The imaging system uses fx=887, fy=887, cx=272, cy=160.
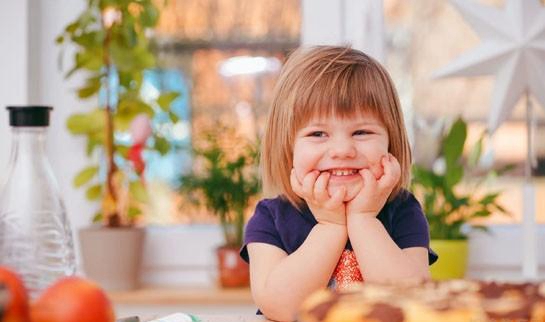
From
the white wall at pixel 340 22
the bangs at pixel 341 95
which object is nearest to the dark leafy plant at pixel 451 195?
the white wall at pixel 340 22

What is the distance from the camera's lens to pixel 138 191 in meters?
2.20

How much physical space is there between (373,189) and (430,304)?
20.7 inches

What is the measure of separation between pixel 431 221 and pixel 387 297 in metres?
1.52

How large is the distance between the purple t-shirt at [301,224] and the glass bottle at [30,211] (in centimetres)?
34

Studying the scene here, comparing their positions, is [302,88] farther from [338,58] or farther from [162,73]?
[162,73]

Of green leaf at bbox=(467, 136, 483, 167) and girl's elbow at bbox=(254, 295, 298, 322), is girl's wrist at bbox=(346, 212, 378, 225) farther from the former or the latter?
green leaf at bbox=(467, 136, 483, 167)

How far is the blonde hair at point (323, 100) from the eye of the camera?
111 centimetres

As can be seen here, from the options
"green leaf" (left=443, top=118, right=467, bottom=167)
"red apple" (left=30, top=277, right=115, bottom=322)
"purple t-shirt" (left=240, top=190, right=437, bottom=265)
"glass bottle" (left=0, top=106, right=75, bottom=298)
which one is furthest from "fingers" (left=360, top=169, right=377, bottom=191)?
"green leaf" (left=443, top=118, right=467, bottom=167)

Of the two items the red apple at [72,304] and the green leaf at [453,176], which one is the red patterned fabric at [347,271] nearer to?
the red apple at [72,304]

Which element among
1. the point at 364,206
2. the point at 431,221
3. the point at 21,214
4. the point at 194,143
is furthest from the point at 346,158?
the point at 194,143

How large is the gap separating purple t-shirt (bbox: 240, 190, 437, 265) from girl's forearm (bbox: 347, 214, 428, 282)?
125 mm

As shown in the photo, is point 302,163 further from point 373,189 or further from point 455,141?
point 455,141

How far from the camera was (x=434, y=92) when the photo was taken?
2.34 metres

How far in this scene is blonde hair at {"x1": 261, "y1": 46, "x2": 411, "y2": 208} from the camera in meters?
1.11
